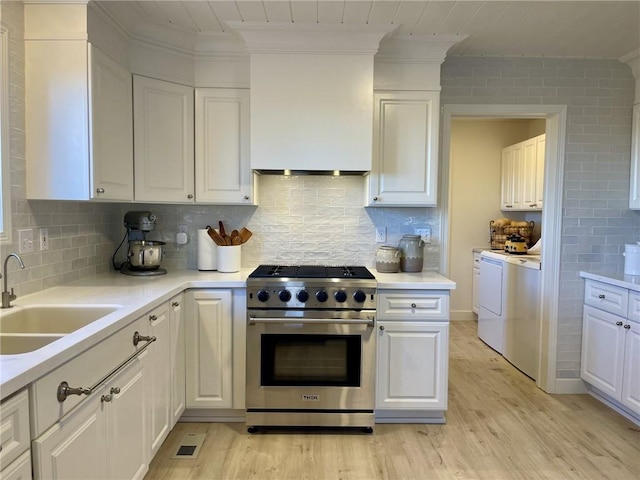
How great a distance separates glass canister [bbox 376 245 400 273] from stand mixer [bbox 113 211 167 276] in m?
1.53

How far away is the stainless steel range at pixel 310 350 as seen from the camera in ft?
8.06

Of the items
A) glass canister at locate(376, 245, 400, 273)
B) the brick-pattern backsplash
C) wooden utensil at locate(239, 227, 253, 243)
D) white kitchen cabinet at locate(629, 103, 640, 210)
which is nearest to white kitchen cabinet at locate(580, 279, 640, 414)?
the brick-pattern backsplash

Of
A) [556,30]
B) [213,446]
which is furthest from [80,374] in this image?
[556,30]

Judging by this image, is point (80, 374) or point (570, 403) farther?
point (570, 403)

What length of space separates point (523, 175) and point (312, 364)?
3.47 m

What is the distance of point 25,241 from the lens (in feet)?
6.66

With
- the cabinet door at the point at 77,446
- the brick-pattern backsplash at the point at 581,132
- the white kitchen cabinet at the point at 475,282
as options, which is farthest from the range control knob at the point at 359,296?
the white kitchen cabinet at the point at 475,282

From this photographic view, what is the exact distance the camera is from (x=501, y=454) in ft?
7.64

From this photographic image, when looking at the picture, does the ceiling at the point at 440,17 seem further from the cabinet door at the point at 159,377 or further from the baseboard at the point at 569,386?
the baseboard at the point at 569,386

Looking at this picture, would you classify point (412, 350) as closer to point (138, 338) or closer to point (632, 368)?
point (632, 368)

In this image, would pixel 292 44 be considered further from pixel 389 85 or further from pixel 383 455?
pixel 383 455

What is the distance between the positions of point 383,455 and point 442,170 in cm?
200

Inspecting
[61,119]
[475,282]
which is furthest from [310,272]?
[475,282]

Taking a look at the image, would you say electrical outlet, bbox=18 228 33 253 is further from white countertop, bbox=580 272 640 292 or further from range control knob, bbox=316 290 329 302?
white countertop, bbox=580 272 640 292
